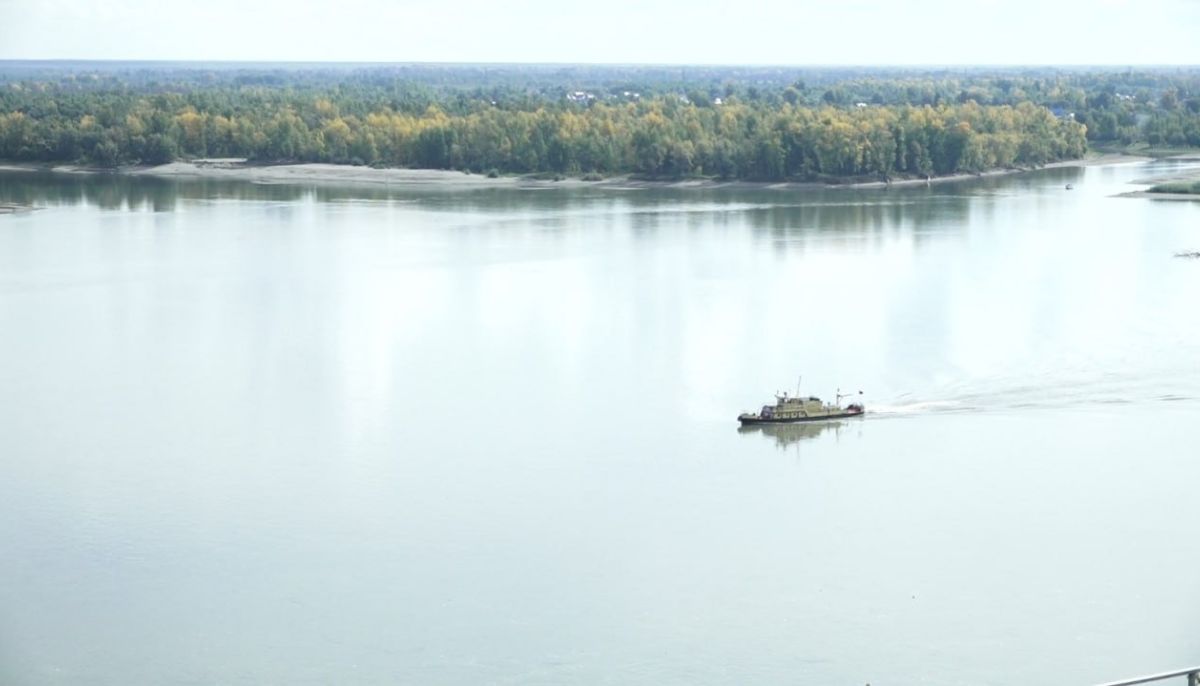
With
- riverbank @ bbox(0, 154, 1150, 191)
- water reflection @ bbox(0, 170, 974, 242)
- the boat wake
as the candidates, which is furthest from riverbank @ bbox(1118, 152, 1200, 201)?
the boat wake

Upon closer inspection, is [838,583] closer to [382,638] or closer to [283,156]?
[382,638]

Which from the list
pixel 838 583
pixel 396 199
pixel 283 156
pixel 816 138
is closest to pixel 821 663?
pixel 838 583

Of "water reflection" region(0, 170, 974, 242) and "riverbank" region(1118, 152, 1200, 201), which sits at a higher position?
"riverbank" region(1118, 152, 1200, 201)

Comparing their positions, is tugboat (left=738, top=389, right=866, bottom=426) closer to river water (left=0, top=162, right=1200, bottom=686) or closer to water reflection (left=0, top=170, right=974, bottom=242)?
river water (left=0, top=162, right=1200, bottom=686)

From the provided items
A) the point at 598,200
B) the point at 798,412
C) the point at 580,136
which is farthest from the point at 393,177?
the point at 798,412

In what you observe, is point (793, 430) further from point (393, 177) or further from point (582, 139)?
point (393, 177)
